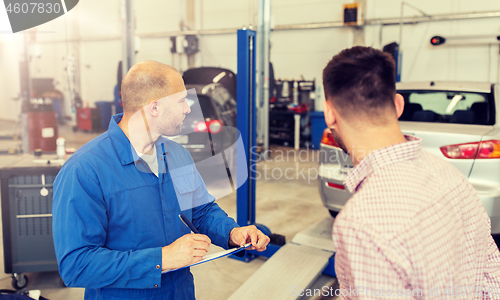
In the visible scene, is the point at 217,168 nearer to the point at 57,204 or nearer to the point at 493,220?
the point at 57,204

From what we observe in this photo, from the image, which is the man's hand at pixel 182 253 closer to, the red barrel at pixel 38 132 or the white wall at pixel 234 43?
the white wall at pixel 234 43

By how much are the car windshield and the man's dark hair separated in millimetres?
2838

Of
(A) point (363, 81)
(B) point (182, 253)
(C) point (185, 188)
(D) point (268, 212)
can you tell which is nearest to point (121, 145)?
(C) point (185, 188)

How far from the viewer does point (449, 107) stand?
11.9 ft

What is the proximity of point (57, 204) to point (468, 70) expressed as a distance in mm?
9899

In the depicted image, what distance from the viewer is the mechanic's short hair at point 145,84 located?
1427 mm

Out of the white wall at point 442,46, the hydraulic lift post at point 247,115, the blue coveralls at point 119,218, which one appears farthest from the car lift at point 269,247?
the white wall at point 442,46

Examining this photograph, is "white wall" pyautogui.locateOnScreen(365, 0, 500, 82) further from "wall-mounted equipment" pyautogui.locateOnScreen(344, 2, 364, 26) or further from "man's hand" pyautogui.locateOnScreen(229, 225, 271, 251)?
"man's hand" pyautogui.locateOnScreen(229, 225, 271, 251)

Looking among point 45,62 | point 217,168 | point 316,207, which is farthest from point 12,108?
point 217,168

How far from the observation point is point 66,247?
1.26 meters

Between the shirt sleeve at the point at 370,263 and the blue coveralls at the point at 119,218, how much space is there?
2.40 ft

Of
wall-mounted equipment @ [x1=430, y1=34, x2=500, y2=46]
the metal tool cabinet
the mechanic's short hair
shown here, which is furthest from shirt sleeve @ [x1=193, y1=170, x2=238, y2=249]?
wall-mounted equipment @ [x1=430, y1=34, x2=500, y2=46]

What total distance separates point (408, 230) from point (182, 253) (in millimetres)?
773

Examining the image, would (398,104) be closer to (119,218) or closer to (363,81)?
(363,81)
